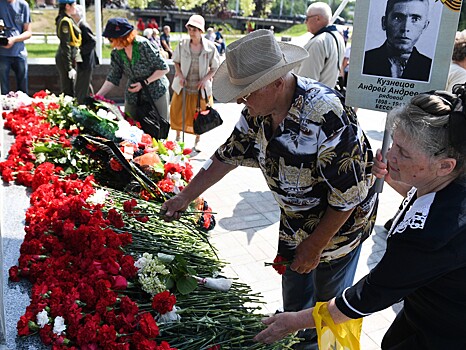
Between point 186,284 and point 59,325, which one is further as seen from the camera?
point 186,284

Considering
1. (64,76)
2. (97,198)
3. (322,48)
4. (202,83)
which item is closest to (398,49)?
(97,198)

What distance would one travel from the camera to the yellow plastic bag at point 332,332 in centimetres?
165

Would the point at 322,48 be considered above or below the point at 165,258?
above

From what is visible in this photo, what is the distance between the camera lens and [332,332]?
5.51 ft

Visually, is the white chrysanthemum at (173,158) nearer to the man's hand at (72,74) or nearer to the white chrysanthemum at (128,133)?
the white chrysanthemum at (128,133)

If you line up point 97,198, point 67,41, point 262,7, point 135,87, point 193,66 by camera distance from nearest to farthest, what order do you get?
point 97,198 → point 135,87 → point 193,66 → point 67,41 → point 262,7

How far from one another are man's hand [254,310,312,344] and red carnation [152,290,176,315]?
38 cm

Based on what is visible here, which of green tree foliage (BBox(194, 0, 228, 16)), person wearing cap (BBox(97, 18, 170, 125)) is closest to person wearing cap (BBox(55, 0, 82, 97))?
person wearing cap (BBox(97, 18, 170, 125))

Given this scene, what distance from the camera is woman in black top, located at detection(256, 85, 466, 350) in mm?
1368

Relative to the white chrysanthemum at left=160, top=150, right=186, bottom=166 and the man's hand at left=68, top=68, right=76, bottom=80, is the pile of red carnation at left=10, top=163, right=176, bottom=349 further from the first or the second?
the man's hand at left=68, top=68, right=76, bottom=80

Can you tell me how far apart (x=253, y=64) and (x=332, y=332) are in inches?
41.2

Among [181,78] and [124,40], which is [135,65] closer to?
[124,40]

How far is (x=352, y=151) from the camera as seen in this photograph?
76.3 inches

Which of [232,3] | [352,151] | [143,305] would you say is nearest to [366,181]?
[352,151]
